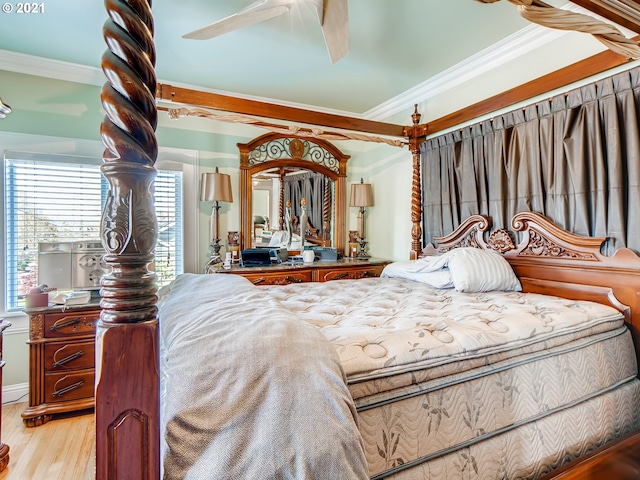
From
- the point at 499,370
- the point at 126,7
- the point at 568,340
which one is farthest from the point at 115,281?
the point at 568,340

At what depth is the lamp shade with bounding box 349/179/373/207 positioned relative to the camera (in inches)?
156

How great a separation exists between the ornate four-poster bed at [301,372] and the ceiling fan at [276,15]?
117 centimetres

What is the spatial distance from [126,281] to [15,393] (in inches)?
121

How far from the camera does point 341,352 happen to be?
1.03 m

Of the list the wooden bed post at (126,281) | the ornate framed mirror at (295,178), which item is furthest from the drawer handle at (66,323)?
the wooden bed post at (126,281)

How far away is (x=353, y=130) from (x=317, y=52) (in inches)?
26.9

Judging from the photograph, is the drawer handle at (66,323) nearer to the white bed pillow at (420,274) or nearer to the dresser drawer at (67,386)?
the dresser drawer at (67,386)

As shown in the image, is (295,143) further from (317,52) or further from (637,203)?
(637,203)

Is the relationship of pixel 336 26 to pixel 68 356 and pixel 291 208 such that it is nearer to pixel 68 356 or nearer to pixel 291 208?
pixel 291 208

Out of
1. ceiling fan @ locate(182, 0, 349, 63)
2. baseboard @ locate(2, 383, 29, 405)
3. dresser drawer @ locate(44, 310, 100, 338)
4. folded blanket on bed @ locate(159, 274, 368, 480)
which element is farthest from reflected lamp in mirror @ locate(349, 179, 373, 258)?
baseboard @ locate(2, 383, 29, 405)

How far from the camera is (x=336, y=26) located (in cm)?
183

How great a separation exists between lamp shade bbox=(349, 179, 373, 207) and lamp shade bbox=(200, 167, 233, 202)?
1.52 meters

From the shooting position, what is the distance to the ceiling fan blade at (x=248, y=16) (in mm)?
1660

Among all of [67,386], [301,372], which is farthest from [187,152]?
[301,372]
